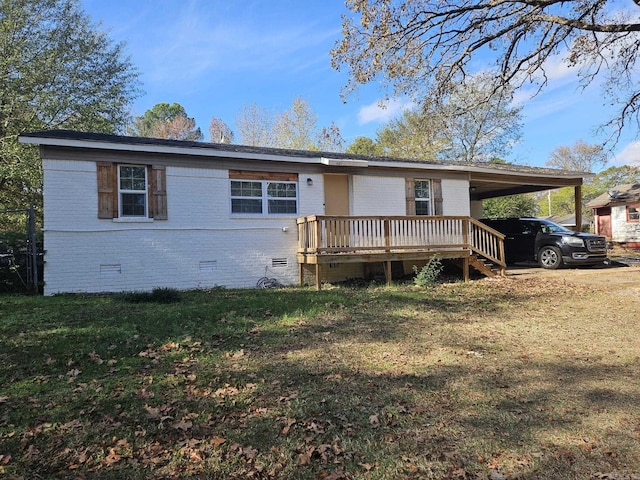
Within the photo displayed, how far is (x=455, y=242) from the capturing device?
1191 centimetres

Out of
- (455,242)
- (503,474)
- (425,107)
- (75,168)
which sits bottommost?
(503,474)

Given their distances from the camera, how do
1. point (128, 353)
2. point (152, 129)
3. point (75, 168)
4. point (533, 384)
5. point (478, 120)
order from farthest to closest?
point (152, 129) → point (478, 120) → point (75, 168) → point (128, 353) → point (533, 384)

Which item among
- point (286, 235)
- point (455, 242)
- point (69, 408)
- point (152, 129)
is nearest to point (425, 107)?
point (455, 242)

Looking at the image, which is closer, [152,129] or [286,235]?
[286,235]

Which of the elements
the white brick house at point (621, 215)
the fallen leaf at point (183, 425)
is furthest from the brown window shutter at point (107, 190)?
the white brick house at point (621, 215)

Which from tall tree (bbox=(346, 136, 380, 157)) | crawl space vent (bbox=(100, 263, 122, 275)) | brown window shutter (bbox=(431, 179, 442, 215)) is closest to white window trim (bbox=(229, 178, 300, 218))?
crawl space vent (bbox=(100, 263, 122, 275))

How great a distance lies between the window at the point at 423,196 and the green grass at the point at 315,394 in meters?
6.63

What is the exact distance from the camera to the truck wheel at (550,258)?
525 inches

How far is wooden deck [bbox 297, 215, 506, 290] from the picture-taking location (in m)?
10.5

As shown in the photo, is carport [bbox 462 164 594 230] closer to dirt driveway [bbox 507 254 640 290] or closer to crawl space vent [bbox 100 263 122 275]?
dirt driveway [bbox 507 254 640 290]

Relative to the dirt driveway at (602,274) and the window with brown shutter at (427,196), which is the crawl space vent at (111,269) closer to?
the window with brown shutter at (427,196)

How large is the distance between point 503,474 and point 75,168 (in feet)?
32.3

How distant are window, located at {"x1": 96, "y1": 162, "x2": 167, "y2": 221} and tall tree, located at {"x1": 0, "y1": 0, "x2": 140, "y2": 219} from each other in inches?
258

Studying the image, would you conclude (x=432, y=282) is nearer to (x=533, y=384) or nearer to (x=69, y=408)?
(x=533, y=384)
